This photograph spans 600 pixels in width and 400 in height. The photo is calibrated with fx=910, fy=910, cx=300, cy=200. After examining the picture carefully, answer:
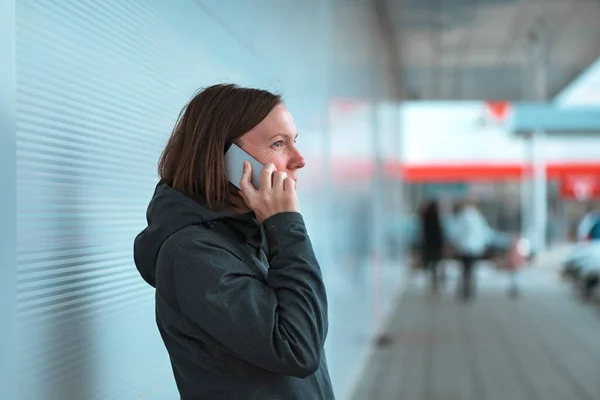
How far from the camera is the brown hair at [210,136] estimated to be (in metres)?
1.38

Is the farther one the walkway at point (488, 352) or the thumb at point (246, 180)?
the walkway at point (488, 352)

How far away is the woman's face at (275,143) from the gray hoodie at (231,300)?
0.10 metres

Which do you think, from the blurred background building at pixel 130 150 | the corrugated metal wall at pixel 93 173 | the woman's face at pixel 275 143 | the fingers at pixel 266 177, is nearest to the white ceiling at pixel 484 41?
the blurred background building at pixel 130 150

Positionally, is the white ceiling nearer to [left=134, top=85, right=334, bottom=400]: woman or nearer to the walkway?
the walkway

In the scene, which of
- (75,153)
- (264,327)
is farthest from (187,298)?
(75,153)

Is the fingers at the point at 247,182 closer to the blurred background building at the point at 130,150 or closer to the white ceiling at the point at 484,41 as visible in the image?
the blurred background building at the point at 130,150

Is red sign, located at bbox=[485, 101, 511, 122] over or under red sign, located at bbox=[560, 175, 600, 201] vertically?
over

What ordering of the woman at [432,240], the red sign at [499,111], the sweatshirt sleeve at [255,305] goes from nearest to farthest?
the sweatshirt sleeve at [255,305]
the woman at [432,240]
the red sign at [499,111]

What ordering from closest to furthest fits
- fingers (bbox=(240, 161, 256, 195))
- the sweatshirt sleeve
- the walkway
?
the sweatshirt sleeve
fingers (bbox=(240, 161, 256, 195))
the walkway

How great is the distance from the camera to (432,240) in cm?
1448

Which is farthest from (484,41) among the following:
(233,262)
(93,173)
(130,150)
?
(233,262)

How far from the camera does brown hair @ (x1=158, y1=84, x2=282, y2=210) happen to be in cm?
138

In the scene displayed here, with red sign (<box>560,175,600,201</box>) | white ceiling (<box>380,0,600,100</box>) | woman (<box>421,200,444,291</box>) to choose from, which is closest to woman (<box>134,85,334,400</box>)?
white ceiling (<box>380,0,600,100</box>)

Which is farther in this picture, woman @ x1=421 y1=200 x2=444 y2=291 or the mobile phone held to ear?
woman @ x1=421 y1=200 x2=444 y2=291
